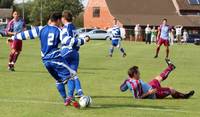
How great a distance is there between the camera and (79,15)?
4481 inches

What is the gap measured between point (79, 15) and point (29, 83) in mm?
98784

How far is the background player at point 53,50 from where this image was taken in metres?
11.0

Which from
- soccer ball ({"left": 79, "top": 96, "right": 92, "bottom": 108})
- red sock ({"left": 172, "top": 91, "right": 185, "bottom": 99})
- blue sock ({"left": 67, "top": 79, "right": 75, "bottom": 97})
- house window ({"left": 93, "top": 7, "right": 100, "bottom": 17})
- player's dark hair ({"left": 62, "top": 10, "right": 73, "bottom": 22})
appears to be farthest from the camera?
house window ({"left": 93, "top": 7, "right": 100, "bottom": 17})

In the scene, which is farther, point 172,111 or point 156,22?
point 156,22

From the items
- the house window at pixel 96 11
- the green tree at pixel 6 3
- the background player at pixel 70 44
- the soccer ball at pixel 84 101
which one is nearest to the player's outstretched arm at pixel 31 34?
the background player at pixel 70 44

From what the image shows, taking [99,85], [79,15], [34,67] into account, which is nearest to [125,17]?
[79,15]

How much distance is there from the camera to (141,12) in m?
88.8

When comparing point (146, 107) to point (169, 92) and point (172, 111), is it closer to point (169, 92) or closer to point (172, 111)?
point (172, 111)

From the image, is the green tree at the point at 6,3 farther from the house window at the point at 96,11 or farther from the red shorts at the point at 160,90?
the red shorts at the point at 160,90

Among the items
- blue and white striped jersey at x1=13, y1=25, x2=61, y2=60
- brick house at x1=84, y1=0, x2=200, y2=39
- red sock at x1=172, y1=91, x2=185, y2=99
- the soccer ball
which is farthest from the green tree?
the soccer ball

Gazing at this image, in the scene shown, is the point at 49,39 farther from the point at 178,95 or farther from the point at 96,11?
the point at 96,11

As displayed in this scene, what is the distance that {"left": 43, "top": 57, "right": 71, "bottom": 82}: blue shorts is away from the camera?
11.1m

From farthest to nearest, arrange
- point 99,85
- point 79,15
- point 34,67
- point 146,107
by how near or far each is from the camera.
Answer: point 79,15
point 34,67
point 99,85
point 146,107

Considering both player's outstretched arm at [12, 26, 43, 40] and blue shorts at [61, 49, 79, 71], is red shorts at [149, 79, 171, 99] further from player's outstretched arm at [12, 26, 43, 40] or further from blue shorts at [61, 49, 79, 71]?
player's outstretched arm at [12, 26, 43, 40]
